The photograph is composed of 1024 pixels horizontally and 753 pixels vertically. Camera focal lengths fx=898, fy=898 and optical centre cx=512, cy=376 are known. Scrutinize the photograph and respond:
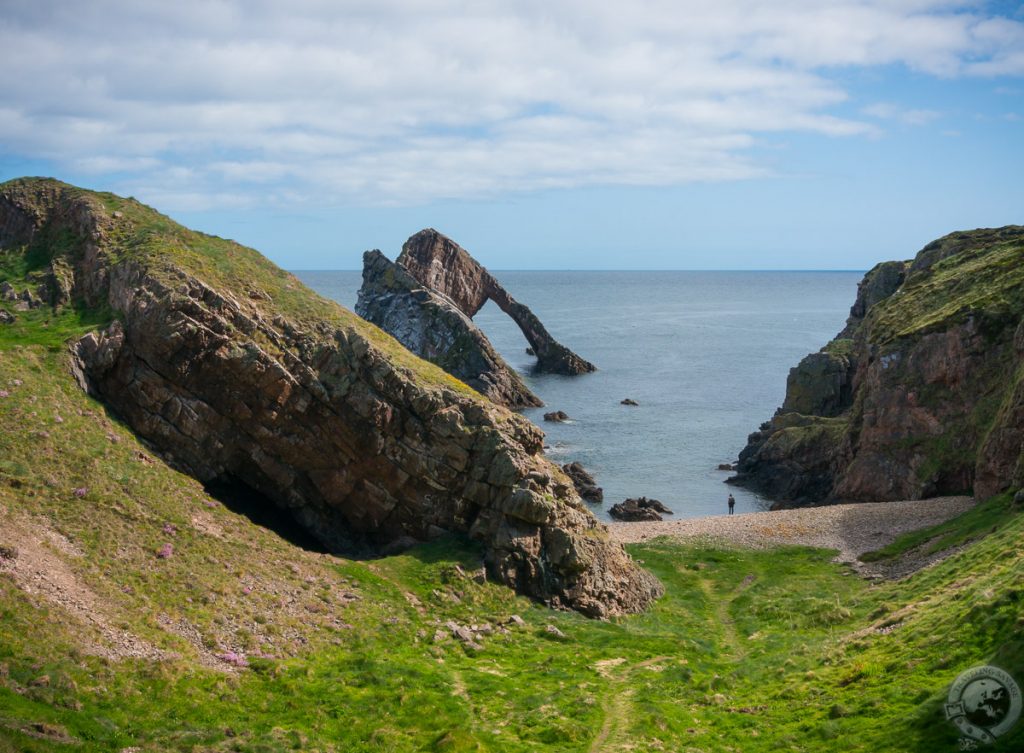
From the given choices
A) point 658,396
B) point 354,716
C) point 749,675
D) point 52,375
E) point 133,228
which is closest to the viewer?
point 354,716

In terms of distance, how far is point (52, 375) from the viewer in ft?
159

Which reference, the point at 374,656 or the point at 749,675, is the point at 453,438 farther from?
the point at 749,675

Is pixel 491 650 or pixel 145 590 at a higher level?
pixel 145 590

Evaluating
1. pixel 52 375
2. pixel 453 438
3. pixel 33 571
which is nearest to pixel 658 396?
pixel 453 438

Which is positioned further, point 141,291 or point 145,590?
point 141,291

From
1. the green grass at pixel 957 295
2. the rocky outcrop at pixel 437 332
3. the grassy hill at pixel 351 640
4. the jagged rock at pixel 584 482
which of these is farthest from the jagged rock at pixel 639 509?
the rocky outcrop at pixel 437 332

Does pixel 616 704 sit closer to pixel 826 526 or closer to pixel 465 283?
pixel 826 526

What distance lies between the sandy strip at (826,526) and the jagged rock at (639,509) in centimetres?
689

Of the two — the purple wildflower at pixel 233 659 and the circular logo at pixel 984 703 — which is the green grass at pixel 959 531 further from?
the purple wildflower at pixel 233 659

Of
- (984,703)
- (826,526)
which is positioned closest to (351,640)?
(984,703)

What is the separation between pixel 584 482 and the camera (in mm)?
98000

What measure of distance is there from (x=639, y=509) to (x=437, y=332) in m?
70.6

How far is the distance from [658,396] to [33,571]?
427ft

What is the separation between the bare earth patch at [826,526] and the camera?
70481 millimetres
